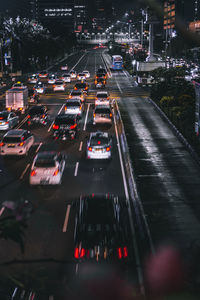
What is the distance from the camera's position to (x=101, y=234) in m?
12.2

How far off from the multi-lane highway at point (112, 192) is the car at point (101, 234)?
0.65 meters

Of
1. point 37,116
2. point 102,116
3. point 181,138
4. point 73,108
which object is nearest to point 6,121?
point 37,116

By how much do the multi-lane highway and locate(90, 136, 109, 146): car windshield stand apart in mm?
1354

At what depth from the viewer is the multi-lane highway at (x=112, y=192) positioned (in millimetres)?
12959

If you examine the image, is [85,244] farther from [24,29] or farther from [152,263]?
[24,29]

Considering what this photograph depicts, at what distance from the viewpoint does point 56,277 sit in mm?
11641

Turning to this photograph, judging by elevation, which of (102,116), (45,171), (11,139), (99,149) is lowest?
(45,171)

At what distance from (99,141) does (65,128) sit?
6.91 metres

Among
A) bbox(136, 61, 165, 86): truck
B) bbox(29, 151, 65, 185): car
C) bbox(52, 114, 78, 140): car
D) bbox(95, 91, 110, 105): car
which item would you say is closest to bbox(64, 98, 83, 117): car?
bbox(95, 91, 110, 105): car

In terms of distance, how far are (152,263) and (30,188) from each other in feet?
31.9

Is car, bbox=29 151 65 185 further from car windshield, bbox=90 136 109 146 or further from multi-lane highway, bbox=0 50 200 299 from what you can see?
car windshield, bbox=90 136 109 146

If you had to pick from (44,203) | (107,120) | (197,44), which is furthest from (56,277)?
(197,44)

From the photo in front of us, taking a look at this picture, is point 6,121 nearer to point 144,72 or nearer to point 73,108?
point 73,108

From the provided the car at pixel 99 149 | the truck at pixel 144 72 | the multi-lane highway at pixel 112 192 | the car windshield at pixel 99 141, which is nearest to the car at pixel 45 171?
the multi-lane highway at pixel 112 192
